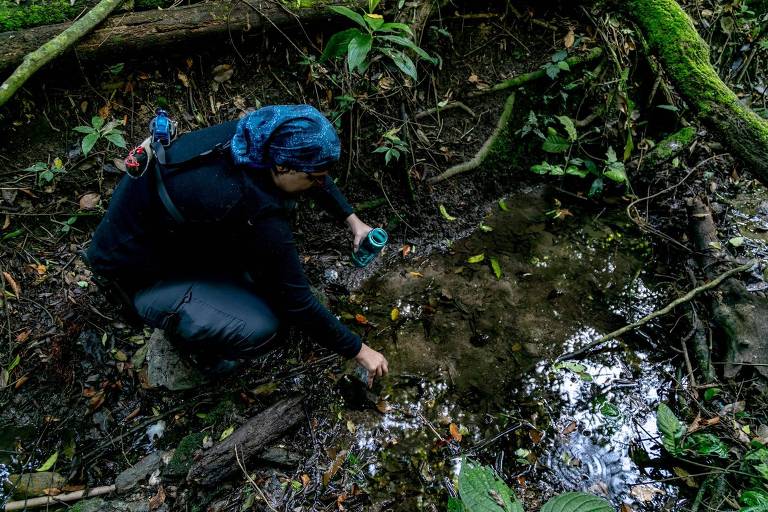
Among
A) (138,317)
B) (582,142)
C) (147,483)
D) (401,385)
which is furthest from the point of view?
(582,142)

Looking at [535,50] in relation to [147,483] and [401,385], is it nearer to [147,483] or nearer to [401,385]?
[401,385]

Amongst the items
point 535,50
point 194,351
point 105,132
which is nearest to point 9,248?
point 105,132

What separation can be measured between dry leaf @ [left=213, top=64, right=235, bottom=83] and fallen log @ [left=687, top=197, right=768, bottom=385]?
3946mm

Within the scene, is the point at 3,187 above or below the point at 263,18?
below

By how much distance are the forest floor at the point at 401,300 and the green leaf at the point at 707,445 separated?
0.15 m

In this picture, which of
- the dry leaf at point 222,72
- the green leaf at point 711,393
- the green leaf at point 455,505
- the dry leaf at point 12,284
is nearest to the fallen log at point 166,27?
the dry leaf at point 222,72

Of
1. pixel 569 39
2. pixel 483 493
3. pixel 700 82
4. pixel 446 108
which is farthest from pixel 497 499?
pixel 569 39

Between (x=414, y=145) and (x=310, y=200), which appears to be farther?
(x=414, y=145)

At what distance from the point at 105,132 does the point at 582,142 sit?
392 cm

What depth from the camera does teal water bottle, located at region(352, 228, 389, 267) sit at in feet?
9.28

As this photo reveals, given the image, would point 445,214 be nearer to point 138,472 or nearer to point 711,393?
point 711,393

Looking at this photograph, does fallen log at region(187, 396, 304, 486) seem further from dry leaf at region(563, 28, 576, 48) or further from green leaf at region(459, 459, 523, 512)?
dry leaf at region(563, 28, 576, 48)

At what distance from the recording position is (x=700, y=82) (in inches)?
129

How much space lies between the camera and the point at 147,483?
254 cm
